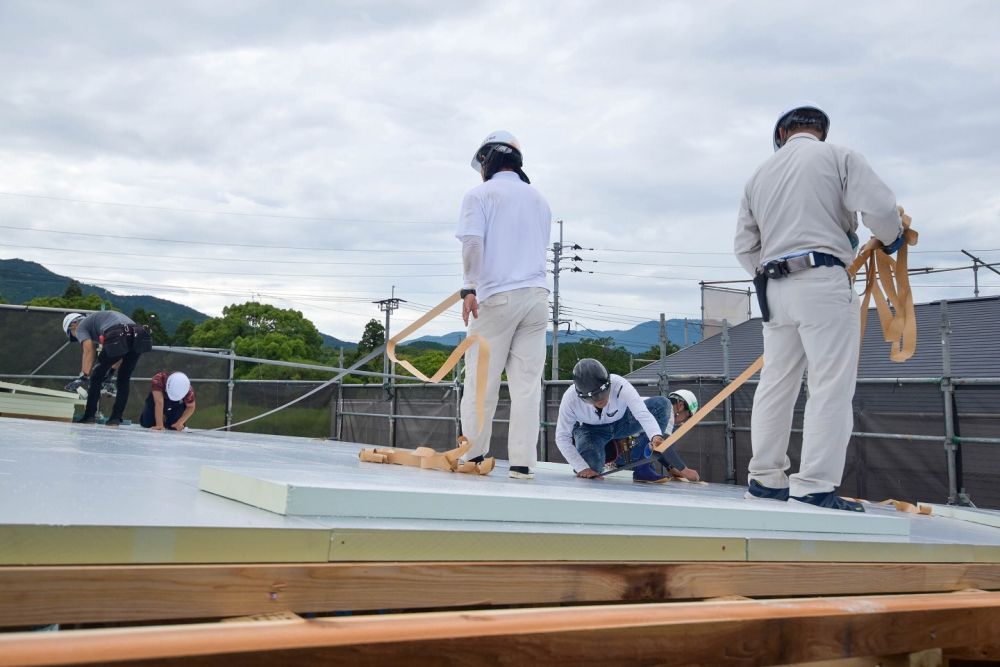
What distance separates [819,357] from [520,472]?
1.28m

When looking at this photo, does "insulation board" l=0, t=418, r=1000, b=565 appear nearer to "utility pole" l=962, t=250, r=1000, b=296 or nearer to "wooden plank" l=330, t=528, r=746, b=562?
"wooden plank" l=330, t=528, r=746, b=562

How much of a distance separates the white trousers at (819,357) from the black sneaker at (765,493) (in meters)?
0.14

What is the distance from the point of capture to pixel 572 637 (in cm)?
119

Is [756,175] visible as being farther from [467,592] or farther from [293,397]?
[293,397]

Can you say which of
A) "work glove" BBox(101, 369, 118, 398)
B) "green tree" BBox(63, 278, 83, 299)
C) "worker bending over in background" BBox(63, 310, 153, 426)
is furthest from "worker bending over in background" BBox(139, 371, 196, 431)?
"green tree" BBox(63, 278, 83, 299)

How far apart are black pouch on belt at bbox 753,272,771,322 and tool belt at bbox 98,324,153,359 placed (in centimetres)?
563

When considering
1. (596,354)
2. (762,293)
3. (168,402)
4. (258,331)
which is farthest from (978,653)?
(258,331)

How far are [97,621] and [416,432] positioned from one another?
11386mm

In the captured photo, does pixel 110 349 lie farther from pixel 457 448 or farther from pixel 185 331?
pixel 185 331

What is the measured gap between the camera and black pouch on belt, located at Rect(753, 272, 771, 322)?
3.04 meters

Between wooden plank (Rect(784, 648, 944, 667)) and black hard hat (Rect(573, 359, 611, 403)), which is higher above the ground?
black hard hat (Rect(573, 359, 611, 403))

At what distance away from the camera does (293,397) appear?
1398 cm

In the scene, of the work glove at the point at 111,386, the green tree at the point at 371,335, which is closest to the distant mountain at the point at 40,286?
the green tree at the point at 371,335

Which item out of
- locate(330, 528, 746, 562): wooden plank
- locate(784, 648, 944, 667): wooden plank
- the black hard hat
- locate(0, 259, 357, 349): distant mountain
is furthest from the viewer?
locate(0, 259, 357, 349): distant mountain
